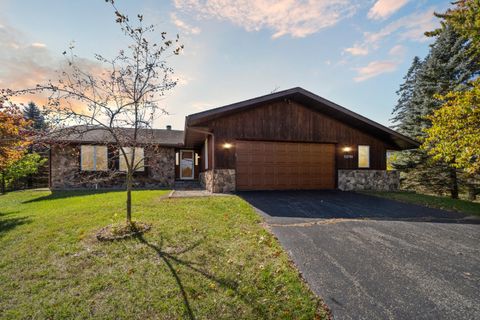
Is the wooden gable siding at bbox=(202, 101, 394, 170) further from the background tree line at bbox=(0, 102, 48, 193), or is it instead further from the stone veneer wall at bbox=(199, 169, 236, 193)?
the background tree line at bbox=(0, 102, 48, 193)

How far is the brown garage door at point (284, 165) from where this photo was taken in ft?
33.8

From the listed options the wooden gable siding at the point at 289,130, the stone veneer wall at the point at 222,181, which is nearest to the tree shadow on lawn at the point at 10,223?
the stone veneer wall at the point at 222,181

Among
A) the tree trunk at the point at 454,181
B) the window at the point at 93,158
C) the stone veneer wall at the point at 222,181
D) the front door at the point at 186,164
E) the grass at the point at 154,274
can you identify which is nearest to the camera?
the grass at the point at 154,274

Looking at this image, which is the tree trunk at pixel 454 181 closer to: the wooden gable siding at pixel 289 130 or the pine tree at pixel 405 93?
the wooden gable siding at pixel 289 130

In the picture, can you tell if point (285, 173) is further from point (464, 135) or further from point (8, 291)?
point (8, 291)

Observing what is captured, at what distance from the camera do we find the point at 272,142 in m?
10.7

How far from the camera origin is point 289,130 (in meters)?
10.7

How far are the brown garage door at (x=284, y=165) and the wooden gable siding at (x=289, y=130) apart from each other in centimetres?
36

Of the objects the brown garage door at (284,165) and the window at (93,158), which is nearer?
the brown garage door at (284,165)

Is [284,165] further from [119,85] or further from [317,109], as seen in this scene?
[119,85]

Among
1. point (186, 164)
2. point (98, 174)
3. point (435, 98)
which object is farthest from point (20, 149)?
point (435, 98)

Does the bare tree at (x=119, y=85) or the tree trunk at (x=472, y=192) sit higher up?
the bare tree at (x=119, y=85)

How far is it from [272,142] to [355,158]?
5039 millimetres

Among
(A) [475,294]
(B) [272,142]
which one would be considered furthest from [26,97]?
(B) [272,142]
